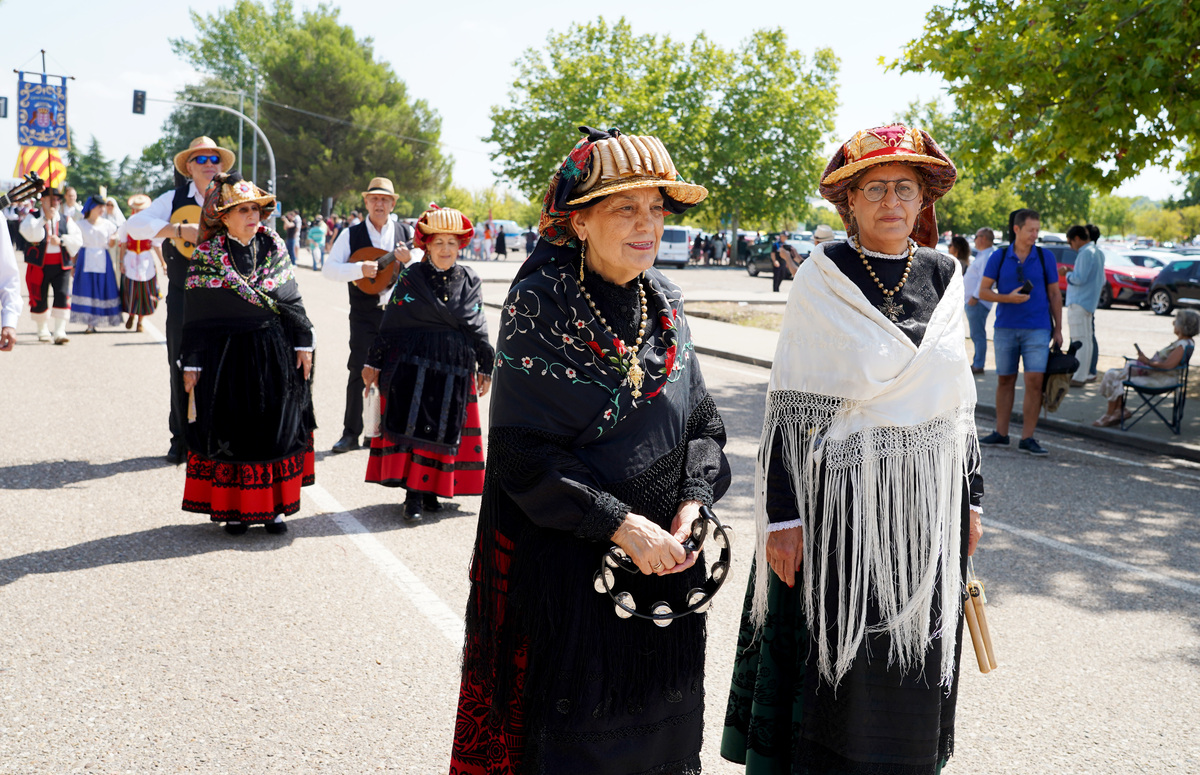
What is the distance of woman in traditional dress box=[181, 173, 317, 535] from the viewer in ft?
18.3

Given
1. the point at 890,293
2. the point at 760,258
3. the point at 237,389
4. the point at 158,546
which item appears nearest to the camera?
the point at 890,293

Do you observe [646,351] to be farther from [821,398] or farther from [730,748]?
[730,748]

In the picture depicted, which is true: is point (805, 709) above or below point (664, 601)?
below

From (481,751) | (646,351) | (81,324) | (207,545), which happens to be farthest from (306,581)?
(81,324)

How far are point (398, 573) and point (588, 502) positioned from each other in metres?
3.05

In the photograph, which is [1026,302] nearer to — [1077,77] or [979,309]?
[1077,77]

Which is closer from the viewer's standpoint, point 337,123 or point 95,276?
point 95,276

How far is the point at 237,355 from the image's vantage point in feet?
18.5

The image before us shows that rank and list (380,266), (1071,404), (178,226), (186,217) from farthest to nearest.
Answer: (1071,404) → (380,266) → (186,217) → (178,226)

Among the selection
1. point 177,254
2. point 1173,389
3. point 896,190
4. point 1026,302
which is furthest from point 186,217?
point 1173,389

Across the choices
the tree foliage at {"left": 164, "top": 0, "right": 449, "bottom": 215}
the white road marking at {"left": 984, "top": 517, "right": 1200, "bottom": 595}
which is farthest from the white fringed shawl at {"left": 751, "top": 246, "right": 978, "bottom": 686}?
the tree foliage at {"left": 164, "top": 0, "right": 449, "bottom": 215}

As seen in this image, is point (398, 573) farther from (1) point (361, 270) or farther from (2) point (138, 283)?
(2) point (138, 283)

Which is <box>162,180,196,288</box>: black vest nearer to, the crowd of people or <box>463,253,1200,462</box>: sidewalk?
<box>463,253,1200,462</box>: sidewalk

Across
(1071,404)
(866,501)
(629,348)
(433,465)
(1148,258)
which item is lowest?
(433,465)
